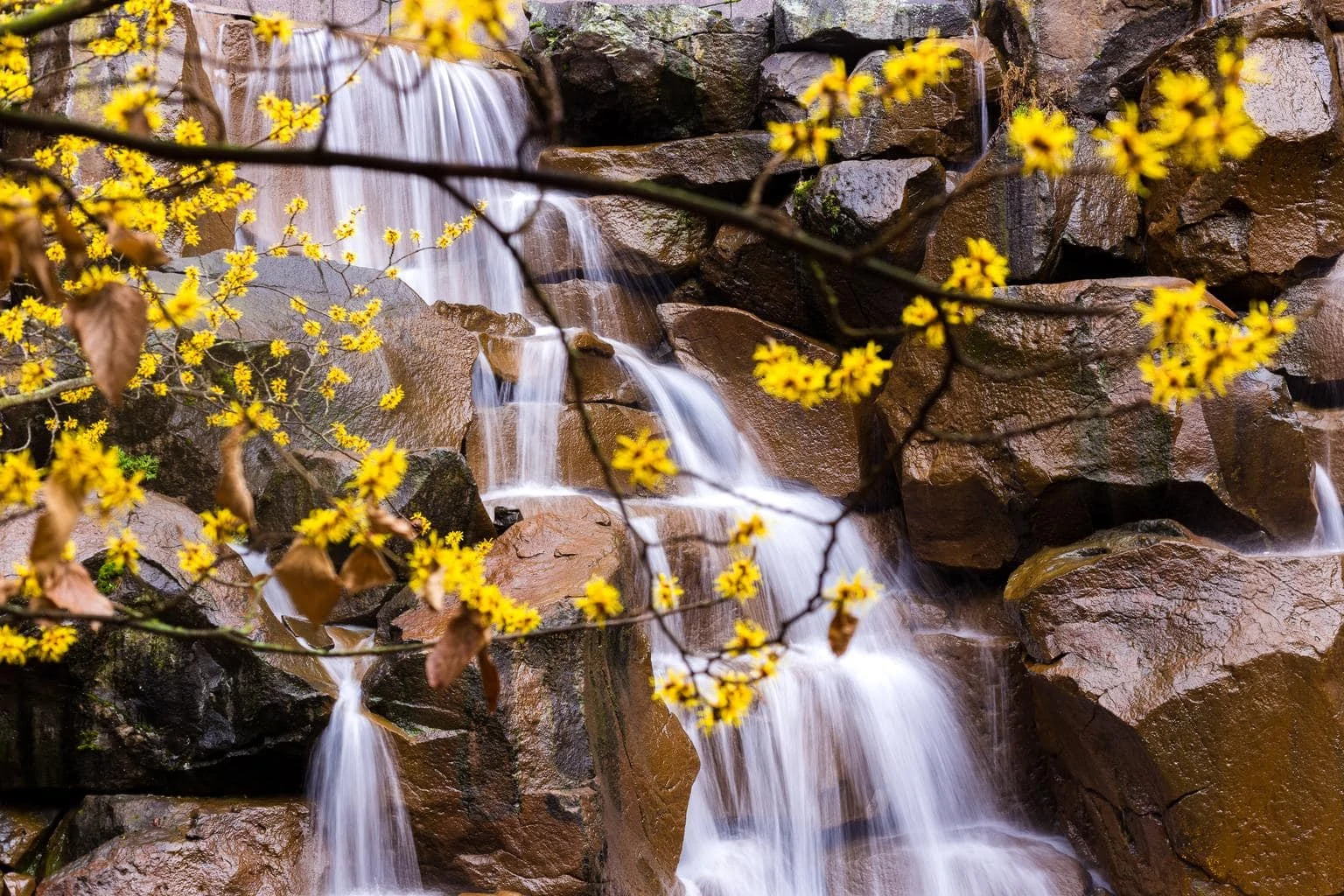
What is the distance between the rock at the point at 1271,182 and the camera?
6105 millimetres

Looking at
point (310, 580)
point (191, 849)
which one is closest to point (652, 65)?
point (191, 849)

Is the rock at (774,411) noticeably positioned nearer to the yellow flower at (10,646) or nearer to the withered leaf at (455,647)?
the yellow flower at (10,646)

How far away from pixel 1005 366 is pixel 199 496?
4466mm

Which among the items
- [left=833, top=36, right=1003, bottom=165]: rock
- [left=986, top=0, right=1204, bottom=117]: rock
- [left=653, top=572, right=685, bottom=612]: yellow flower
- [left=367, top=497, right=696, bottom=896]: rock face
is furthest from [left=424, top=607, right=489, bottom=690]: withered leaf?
[left=986, top=0, right=1204, bottom=117]: rock

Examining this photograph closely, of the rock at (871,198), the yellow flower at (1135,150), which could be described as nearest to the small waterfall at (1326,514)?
the rock at (871,198)

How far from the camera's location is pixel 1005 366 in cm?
560

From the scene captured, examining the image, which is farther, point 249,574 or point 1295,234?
point 1295,234

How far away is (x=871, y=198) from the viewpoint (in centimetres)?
725

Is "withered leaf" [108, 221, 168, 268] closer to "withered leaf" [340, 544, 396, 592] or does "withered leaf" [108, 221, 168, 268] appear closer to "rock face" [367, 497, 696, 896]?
"withered leaf" [340, 544, 396, 592]

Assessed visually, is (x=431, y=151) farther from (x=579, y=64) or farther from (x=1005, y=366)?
(x=1005, y=366)

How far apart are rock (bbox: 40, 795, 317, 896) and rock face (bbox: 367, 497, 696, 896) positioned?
49 cm

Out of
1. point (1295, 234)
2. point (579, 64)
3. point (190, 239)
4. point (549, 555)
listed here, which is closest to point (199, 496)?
point (190, 239)

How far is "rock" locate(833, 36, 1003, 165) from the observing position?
7.79m

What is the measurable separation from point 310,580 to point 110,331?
421mm
